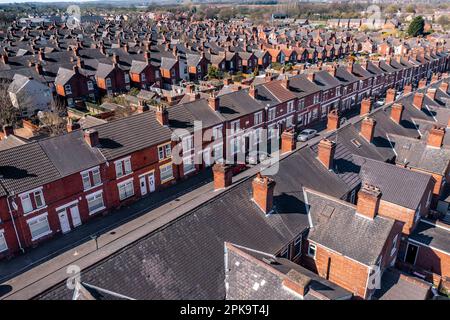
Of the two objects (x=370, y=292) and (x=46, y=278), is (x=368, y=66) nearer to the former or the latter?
(x=370, y=292)

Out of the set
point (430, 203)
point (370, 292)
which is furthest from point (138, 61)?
point (370, 292)

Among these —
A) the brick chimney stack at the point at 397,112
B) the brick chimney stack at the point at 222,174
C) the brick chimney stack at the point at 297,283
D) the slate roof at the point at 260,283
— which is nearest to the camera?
the brick chimney stack at the point at 297,283

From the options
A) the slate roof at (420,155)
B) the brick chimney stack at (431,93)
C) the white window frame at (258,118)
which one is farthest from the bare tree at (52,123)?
the brick chimney stack at (431,93)

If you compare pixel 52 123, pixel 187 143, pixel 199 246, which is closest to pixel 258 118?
pixel 187 143

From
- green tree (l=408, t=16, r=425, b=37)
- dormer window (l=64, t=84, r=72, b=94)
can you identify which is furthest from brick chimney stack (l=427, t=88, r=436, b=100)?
green tree (l=408, t=16, r=425, b=37)

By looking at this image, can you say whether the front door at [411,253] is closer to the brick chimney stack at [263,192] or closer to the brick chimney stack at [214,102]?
the brick chimney stack at [263,192]

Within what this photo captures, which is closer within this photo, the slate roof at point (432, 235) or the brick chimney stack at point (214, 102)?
the slate roof at point (432, 235)
